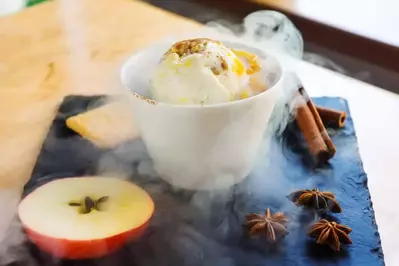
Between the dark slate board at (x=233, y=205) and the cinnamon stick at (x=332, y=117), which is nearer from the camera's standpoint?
the dark slate board at (x=233, y=205)

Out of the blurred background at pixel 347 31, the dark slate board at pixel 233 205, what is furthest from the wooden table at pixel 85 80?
the blurred background at pixel 347 31

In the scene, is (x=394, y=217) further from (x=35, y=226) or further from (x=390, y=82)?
(x=390, y=82)

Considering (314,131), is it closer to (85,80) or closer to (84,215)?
(84,215)

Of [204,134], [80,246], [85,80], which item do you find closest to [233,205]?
[204,134]

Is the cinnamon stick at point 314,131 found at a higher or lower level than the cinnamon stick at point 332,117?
higher

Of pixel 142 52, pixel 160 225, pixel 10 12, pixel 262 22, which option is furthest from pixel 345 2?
pixel 160 225

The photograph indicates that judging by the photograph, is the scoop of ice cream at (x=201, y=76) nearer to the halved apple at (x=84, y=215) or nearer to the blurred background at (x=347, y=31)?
the halved apple at (x=84, y=215)
